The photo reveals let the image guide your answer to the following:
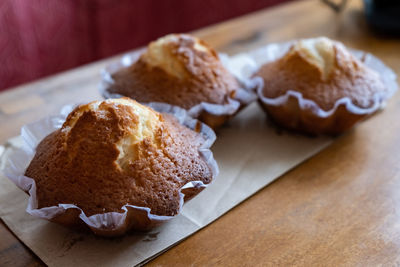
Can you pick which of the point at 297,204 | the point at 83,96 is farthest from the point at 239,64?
the point at 297,204

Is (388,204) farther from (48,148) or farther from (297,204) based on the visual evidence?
(48,148)

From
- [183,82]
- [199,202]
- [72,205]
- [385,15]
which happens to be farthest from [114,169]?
[385,15]

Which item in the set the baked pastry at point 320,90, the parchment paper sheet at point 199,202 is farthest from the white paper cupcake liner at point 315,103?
the parchment paper sheet at point 199,202

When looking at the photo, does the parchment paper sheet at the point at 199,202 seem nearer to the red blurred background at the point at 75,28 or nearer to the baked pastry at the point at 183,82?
the baked pastry at the point at 183,82

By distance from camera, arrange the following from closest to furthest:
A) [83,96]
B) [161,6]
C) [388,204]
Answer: [388,204] → [83,96] → [161,6]

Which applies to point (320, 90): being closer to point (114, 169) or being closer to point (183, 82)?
point (183, 82)

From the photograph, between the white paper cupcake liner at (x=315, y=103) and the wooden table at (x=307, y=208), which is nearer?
the wooden table at (x=307, y=208)

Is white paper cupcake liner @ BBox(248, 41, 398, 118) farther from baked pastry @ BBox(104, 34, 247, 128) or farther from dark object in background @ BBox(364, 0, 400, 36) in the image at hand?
dark object in background @ BBox(364, 0, 400, 36)
